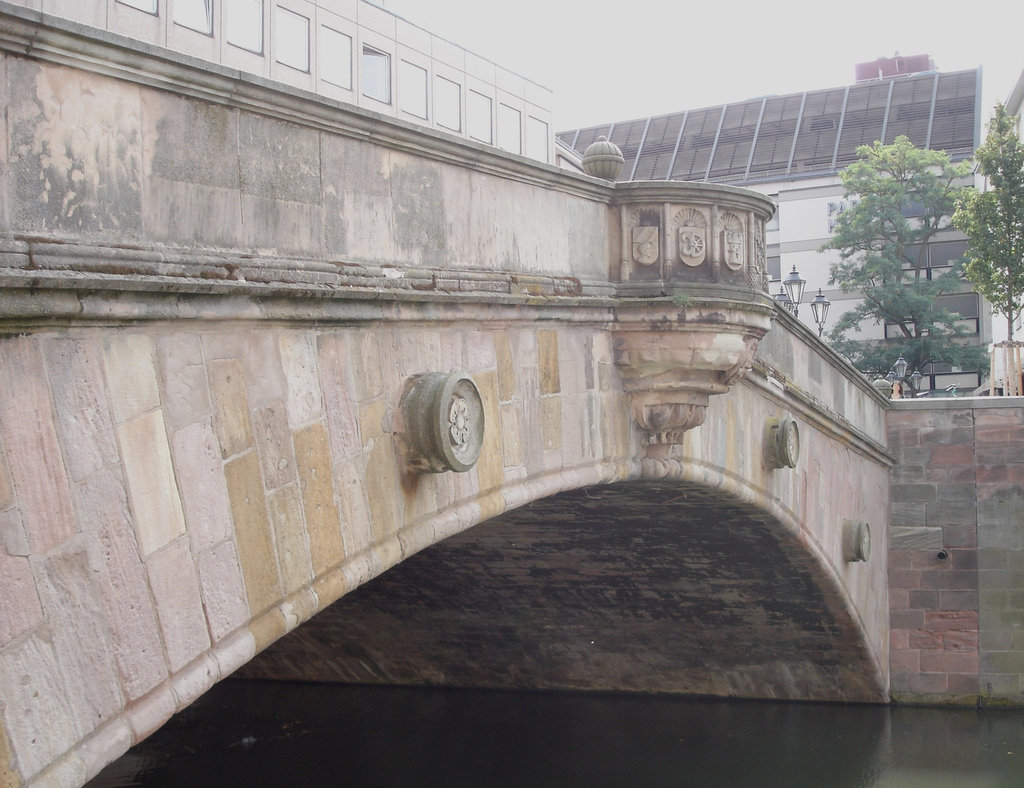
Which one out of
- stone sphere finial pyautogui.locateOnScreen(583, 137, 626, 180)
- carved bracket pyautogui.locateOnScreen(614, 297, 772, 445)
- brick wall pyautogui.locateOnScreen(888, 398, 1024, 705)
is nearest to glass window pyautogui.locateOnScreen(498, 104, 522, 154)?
brick wall pyautogui.locateOnScreen(888, 398, 1024, 705)

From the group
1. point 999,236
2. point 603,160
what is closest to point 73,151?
point 603,160

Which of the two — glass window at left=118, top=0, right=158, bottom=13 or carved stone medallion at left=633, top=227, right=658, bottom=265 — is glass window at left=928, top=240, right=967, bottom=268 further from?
carved stone medallion at left=633, top=227, right=658, bottom=265

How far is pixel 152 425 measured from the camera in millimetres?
3543

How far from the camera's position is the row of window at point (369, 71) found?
16266mm

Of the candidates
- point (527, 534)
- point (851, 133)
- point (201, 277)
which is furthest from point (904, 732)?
point (851, 133)

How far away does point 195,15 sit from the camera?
15750mm

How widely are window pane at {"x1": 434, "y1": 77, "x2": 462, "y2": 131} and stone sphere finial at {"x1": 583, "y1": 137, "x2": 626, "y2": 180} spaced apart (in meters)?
13.5

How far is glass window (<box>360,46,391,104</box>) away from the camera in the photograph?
18703mm

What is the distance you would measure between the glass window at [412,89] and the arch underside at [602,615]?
8.44 meters

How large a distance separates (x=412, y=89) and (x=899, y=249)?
14709 millimetres

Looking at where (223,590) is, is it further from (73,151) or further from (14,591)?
(73,151)

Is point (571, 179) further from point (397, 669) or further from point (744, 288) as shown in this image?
point (397, 669)

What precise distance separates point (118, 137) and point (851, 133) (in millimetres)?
33533

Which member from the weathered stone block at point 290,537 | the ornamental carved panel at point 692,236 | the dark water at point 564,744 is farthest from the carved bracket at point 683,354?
the dark water at point 564,744
